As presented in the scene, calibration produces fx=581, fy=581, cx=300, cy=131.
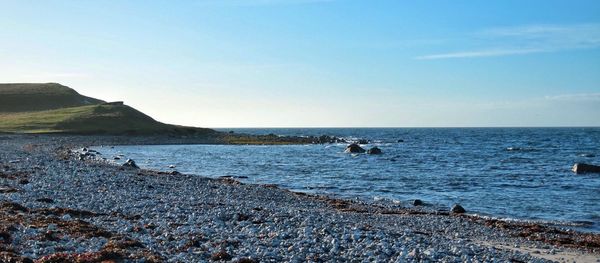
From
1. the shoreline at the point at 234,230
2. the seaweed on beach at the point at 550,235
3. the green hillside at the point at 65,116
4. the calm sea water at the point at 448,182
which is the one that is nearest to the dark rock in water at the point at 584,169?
the calm sea water at the point at 448,182

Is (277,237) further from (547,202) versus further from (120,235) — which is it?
(547,202)

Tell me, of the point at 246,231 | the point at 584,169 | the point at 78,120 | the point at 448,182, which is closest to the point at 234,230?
the point at 246,231

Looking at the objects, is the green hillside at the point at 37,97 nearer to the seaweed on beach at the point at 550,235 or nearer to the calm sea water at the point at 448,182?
the calm sea water at the point at 448,182

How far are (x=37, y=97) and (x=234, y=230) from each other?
155m

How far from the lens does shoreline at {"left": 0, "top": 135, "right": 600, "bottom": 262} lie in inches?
574

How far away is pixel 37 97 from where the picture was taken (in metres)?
156

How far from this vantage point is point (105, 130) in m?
115

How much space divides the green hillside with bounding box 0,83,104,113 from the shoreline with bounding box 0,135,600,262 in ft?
427

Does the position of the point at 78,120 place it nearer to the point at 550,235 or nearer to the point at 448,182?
the point at 448,182

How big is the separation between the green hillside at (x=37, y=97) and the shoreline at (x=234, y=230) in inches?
5119

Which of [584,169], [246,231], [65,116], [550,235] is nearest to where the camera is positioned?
[246,231]

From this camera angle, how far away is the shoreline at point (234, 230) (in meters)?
14.6

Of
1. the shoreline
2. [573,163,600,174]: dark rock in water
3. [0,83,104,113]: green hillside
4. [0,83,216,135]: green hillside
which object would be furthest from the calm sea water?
[0,83,104,113]: green hillside

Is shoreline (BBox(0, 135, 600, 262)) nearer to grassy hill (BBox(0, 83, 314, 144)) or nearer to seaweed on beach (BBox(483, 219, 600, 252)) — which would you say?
seaweed on beach (BBox(483, 219, 600, 252))
